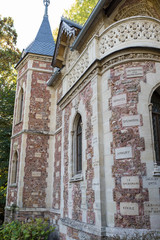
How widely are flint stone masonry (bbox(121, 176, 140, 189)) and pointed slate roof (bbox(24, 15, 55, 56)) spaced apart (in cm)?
1027

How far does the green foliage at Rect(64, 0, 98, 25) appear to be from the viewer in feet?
65.1

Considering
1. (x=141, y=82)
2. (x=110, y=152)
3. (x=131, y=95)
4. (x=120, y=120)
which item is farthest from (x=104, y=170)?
(x=141, y=82)

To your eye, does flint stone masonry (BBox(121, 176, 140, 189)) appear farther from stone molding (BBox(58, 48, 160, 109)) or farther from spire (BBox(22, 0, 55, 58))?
spire (BBox(22, 0, 55, 58))

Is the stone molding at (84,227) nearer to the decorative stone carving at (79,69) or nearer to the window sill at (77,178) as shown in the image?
the window sill at (77,178)

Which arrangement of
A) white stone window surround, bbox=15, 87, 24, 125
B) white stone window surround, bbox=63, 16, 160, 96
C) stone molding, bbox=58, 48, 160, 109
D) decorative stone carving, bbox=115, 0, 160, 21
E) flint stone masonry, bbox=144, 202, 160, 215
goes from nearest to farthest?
flint stone masonry, bbox=144, 202, 160, 215 → stone molding, bbox=58, 48, 160, 109 → white stone window surround, bbox=63, 16, 160, 96 → decorative stone carving, bbox=115, 0, 160, 21 → white stone window surround, bbox=15, 87, 24, 125

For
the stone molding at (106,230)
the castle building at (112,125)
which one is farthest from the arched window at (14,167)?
the stone molding at (106,230)

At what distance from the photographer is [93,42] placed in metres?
7.60

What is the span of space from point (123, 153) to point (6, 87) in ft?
46.7

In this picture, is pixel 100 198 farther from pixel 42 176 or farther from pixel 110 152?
pixel 42 176

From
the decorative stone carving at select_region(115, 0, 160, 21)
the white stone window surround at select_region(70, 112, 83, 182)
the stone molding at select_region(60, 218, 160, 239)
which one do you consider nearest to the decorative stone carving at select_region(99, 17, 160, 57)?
the decorative stone carving at select_region(115, 0, 160, 21)

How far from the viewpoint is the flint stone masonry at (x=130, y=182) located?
5.54 m

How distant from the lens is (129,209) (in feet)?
17.9

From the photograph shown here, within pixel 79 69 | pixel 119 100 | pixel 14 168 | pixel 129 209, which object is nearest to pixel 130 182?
pixel 129 209

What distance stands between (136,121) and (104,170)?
1.57 metres
